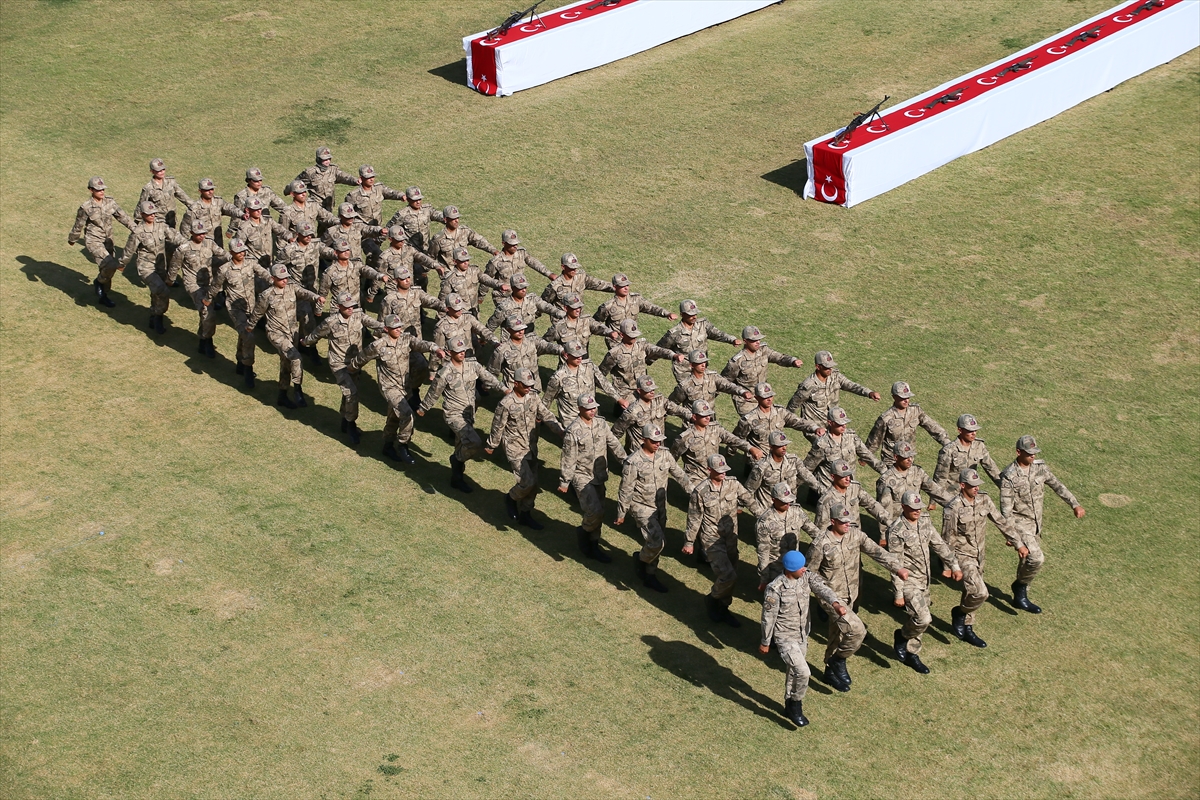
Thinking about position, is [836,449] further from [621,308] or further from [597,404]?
[621,308]

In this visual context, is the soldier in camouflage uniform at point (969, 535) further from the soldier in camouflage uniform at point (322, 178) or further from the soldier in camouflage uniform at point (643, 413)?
the soldier in camouflage uniform at point (322, 178)

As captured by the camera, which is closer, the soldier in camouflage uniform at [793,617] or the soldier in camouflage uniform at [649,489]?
the soldier in camouflage uniform at [793,617]

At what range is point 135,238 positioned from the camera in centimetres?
1784

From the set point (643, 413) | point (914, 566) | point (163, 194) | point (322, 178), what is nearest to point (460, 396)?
point (643, 413)

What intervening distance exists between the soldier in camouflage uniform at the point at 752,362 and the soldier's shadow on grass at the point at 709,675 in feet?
11.8

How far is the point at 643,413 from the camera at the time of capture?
48.0ft

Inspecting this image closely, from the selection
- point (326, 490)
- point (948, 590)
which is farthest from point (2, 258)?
point (948, 590)

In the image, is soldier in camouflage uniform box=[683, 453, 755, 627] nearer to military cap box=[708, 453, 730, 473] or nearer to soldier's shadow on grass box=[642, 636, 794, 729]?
military cap box=[708, 453, 730, 473]

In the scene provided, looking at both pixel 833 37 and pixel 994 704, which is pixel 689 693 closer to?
pixel 994 704

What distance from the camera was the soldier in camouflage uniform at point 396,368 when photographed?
604 inches

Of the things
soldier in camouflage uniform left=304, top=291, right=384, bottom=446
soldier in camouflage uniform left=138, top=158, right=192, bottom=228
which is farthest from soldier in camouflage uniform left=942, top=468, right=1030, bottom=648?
soldier in camouflage uniform left=138, top=158, right=192, bottom=228

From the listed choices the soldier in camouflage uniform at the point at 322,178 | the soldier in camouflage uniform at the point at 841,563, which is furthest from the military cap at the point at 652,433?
the soldier in camouflage uniform at the point at 322,178

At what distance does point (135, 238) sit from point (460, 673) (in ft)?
29.0

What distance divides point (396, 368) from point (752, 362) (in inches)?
169
